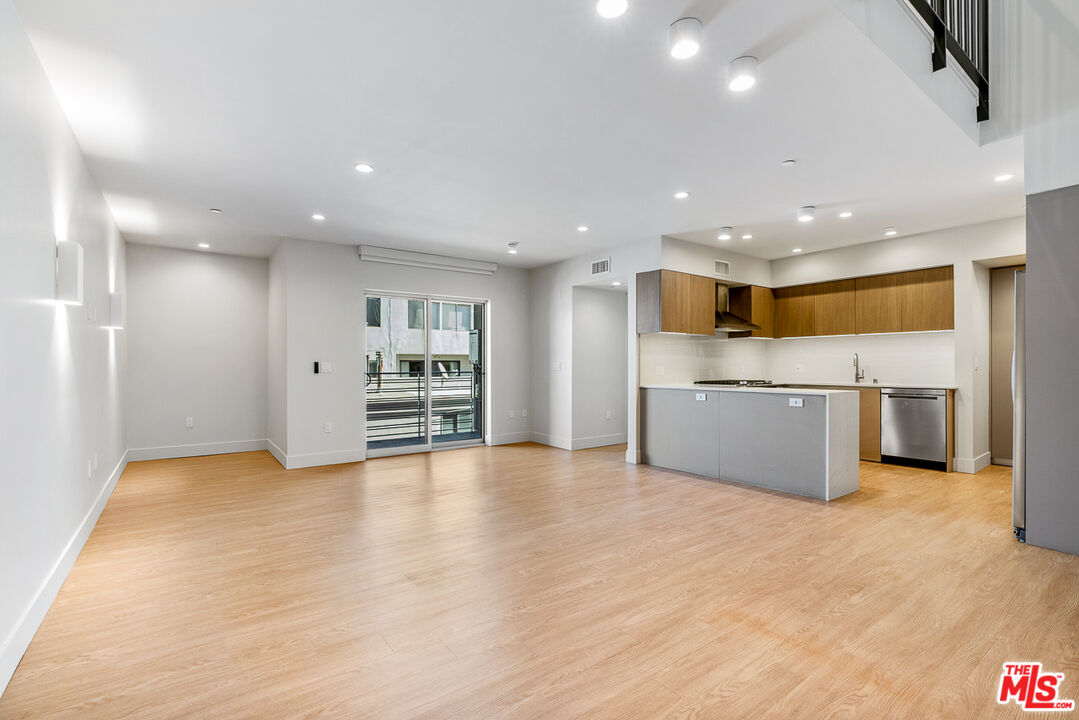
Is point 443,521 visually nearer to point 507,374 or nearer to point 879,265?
point 507,374

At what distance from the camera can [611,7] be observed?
205cm

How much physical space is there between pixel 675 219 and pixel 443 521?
11.7ft

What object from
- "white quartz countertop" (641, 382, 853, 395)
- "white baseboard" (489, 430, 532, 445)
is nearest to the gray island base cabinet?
"white quartz countertop" (641, 382, 853, 395)

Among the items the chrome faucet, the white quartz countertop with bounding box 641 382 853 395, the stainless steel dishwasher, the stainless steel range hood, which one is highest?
A: the stainless steel range hood

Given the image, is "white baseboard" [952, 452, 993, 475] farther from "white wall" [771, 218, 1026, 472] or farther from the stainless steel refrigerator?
the stainless steel refrigerator

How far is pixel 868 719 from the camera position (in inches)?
68.3

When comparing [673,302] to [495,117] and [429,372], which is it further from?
[495,117]

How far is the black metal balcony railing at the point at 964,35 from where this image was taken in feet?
9.28

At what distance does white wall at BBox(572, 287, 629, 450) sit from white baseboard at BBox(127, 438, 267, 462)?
14.3 feet

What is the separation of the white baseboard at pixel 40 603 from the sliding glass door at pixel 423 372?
3.15m

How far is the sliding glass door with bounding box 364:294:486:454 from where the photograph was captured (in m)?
6.69

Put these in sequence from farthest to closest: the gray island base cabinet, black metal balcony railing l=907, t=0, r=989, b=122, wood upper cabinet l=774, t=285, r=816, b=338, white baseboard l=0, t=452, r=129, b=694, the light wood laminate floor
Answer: wood upper cabinet l=774, t=285, r=816, b=338 → the gray island base cabinet → black metal balcony railing l=907, t=0, r=989, b=122 → white baseboard l=0, t=452, r=129, b=694 → the light wood laminate floor

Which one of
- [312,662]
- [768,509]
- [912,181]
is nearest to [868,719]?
[312,662]

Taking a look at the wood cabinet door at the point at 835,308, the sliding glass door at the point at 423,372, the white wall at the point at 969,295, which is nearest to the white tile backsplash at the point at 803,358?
the white wall at the point at 969,295
